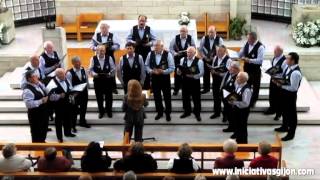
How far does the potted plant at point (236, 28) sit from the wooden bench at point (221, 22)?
10cm

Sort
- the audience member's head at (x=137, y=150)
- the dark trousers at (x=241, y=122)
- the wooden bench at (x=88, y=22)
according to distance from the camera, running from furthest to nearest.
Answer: the wooden bench at (x=88, y=22) < the dark trousers at (x=241, y=122) < the audience member's head at (x=137, y=150)

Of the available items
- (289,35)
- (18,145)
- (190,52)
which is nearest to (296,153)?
(190,52)

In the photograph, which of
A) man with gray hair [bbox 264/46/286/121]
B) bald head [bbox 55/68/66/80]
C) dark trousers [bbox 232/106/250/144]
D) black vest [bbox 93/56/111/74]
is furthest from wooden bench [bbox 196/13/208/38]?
bald head [bbox 55/68/66/80]

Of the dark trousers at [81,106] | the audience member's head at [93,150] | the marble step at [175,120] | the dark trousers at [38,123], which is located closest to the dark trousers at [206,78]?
the marble step at [175,120]

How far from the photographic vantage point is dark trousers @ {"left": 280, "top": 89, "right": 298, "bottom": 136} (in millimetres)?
10909

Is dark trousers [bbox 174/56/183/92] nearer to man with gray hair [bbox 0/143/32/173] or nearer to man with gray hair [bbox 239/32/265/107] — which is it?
man with gray hair [bbox 239/32/265/107]

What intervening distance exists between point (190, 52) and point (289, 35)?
607cm

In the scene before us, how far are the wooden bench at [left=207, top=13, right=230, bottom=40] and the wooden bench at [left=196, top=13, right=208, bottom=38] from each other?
0.12 meters

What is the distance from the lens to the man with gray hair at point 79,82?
36.6 ft

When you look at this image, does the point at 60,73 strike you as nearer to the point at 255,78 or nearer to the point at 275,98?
the point at 255,78

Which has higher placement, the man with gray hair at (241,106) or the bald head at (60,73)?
the bald head at (60,73)

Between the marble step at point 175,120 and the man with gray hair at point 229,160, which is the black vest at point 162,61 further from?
the man with gray hair at point 229,160

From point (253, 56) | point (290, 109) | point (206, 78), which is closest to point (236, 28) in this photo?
point (206, 78)

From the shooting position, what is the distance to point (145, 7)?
55.1 ft
